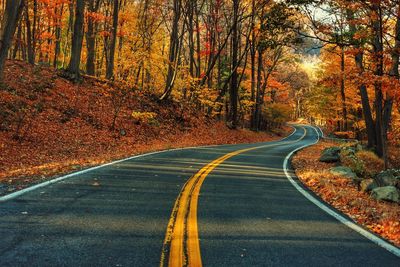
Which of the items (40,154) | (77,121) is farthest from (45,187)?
(77,121)

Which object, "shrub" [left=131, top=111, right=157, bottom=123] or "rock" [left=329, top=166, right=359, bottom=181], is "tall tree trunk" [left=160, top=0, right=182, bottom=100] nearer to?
"shrub" [left=131, top=111, right=157, bottom=123]

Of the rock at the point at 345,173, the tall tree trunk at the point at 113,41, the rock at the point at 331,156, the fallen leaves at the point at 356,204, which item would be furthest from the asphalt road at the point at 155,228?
the tall tree trunk at the point at 113,41

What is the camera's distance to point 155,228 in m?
5.21

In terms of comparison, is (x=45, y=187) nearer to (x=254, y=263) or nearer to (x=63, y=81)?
(x=254, y=263)

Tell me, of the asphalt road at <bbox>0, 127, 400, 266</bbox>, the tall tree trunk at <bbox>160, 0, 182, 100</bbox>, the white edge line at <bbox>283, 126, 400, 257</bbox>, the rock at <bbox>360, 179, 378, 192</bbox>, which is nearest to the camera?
the asphalt road at <bbox>0, 127, 400, 266</bbox>

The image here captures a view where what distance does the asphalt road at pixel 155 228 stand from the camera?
13.8 ft

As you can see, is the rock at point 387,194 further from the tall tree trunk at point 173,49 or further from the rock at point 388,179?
the tall tree trunk at point 173,49

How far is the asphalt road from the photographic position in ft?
13.8

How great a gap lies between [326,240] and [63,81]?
19936 millimetres

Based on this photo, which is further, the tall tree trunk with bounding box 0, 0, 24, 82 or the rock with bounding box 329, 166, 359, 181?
the tall tree trunk with bounding box 0, 0, 24, 82

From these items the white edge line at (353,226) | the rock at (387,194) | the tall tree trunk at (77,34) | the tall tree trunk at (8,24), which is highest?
the tall tree trunk at (77,34)

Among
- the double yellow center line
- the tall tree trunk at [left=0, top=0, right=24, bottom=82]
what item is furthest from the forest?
the double yellow center line

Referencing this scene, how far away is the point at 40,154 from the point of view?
13.8m

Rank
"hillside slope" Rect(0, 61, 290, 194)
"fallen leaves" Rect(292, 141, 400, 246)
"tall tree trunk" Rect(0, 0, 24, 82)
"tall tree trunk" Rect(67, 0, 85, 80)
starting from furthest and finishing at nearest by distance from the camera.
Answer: "tall tree trunk" Rect(67, 0, 85, 80) < "hillside slope" Rect(0, 61, 290, 194) < "tall tree trunk" Rect(0, 0, 24, 82) < "fallen leaves" Rect(292, 141, 400, 246)
